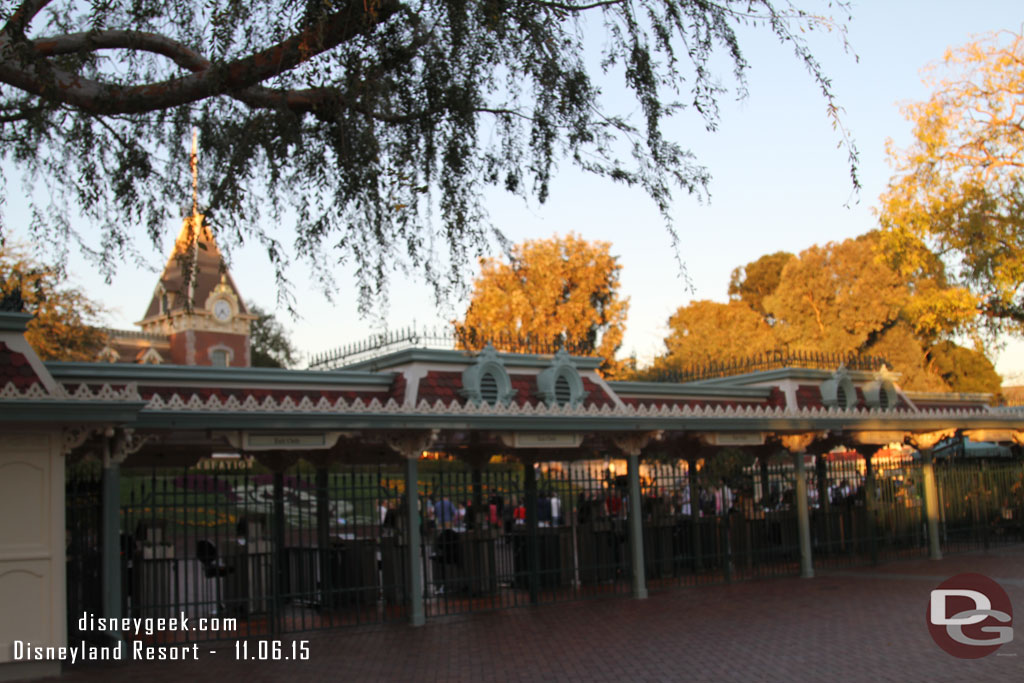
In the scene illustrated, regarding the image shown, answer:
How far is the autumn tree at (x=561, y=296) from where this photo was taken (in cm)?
3719

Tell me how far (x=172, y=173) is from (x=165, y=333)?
59.2 m

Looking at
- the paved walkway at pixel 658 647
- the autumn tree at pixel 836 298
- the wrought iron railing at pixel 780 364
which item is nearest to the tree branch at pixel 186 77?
the paved walkway at pixel 658 647

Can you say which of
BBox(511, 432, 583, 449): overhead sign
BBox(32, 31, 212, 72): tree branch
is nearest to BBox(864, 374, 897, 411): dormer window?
BBox(511, 432, 583, 449): overhead sign

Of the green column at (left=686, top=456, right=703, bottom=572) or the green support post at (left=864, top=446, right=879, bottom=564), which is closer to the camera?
the green column at (left=686, top=456, right=703, bottom=572)

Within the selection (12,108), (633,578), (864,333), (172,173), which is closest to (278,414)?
(172,173)

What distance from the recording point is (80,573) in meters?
10.8

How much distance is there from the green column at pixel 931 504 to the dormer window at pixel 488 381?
9.78 m

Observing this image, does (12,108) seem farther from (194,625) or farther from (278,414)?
(194,625)

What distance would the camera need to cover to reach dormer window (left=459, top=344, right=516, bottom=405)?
14086mm

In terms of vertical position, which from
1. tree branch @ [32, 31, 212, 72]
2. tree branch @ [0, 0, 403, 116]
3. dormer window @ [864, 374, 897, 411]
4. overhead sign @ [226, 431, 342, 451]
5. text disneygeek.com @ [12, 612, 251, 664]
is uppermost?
tree branch @ [32, 31, 212, 72]

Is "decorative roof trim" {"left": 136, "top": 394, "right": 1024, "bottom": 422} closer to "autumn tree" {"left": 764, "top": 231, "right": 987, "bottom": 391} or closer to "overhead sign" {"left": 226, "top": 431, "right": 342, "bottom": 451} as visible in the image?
"overhead sign" {"left": 226, "top": 431, "right": 342, "bottom": 451}

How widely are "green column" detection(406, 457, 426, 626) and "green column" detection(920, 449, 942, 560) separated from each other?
36.9 ft

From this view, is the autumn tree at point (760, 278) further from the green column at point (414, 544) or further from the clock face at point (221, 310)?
the green column at point (414, 544)

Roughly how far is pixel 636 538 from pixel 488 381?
3367 mm
